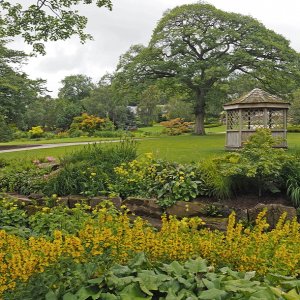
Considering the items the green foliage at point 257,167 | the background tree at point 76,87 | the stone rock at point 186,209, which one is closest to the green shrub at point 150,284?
the stone rock at point 186,209

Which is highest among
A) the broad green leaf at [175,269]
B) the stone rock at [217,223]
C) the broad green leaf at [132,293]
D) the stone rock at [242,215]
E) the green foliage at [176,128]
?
the green foliage at [176,128]

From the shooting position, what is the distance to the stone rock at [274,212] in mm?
5367

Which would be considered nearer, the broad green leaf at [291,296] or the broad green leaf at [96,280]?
the broad green leaf at [291,296]

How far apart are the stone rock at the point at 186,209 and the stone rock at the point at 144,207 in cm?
17

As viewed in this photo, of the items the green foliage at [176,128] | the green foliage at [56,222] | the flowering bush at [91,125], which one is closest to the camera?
the green foliage at [56,222]

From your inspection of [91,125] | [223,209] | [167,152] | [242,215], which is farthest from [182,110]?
[242,215]

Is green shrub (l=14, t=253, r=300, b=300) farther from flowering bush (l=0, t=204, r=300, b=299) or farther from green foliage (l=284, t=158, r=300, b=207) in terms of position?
green foliage (l=284, t=158, r=300, b=207)

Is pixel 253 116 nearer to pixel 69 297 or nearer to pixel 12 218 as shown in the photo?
pixel 12 218

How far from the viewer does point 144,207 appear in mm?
5840

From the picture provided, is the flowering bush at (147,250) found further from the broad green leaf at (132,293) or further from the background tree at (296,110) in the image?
the background tree at (296,110)

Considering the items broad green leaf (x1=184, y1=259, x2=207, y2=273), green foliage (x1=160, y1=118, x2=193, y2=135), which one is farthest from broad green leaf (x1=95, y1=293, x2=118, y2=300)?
green foliage (x1=160, y1=118, x2=193, y2=135)

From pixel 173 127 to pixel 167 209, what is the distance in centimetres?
2527

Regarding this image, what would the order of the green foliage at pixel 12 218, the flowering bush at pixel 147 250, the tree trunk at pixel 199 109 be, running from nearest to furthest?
the flowering bush at pixel 147 250
the green foliage at pixel 12 218
the tree trunk at pixel 199 109

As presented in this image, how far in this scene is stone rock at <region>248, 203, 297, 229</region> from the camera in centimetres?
537
